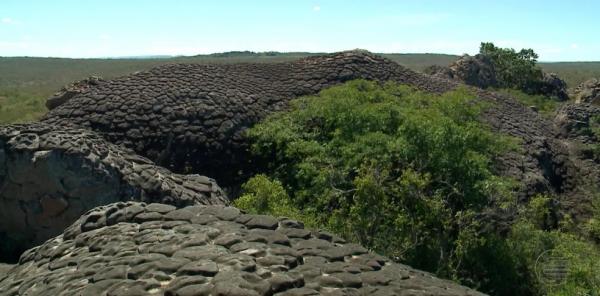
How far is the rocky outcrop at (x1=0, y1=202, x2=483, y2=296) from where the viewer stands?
6023mm

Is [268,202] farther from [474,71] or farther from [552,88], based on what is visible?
[552,88]

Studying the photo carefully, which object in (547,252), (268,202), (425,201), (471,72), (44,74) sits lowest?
(44,74)

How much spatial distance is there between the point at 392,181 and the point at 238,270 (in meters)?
5.83

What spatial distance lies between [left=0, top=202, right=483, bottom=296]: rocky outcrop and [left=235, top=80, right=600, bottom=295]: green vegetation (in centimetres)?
322

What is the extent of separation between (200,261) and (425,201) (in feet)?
17.9

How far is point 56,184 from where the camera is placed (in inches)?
423

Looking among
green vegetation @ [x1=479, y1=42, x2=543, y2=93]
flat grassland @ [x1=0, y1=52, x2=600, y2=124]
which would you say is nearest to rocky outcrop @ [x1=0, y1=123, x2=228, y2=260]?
flat grassland @ [x1=0, y1=52, x2=600, y2=124]

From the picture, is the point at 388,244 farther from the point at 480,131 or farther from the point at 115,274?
the point at 115,274

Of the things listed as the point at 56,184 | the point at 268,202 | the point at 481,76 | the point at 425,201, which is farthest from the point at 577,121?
the point at 56,184

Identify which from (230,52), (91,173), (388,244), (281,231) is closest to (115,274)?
(281,231)

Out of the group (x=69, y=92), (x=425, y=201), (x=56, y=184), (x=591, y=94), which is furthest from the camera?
(x=591, y=94)

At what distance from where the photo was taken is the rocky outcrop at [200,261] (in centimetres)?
602

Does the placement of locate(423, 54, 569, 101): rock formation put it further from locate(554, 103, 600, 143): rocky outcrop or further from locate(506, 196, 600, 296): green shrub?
locate(506, 196, 600, 296): green shrub

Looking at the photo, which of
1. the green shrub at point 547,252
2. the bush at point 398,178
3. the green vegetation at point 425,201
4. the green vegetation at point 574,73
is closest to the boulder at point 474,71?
the bush at point 398,178
